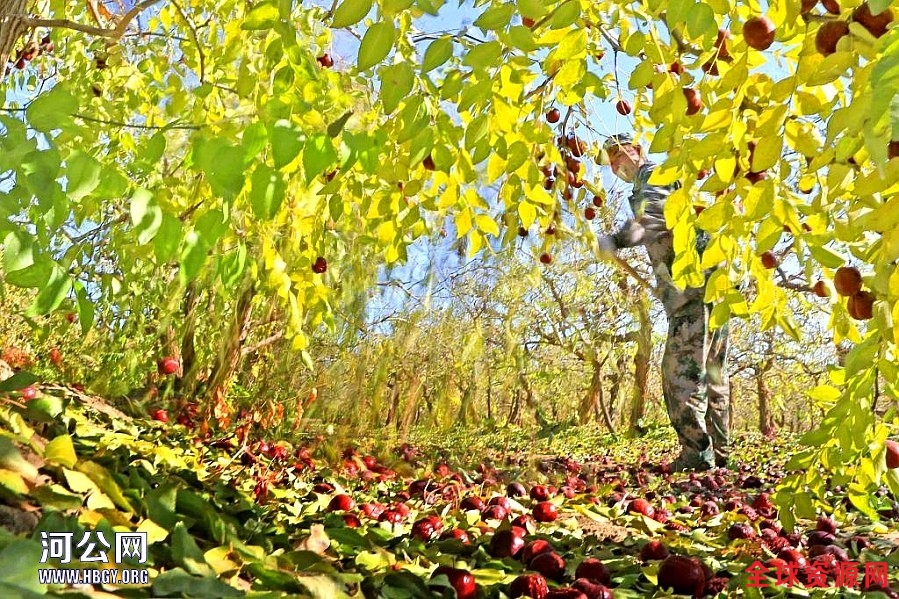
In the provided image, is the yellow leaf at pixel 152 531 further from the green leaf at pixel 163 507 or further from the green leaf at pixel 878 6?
the green leaf at pixel 878 6

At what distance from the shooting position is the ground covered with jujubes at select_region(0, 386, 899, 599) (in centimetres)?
79

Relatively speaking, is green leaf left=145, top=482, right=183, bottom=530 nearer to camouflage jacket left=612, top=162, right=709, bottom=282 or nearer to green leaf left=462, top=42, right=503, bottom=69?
green leaf left=462, top=42, right=503, bottom=69

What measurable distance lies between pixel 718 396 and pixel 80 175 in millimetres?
3634

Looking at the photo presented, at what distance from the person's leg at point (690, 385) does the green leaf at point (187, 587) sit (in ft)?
9.69

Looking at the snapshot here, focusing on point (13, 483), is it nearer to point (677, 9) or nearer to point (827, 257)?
point (677, 9)

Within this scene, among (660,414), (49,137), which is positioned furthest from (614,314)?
(49,137)

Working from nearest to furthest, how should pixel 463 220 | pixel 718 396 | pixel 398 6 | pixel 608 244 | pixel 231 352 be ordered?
pixel 398 6, pixel 463 220, pixel 231 352, pixel 718 396, pixel 608 244

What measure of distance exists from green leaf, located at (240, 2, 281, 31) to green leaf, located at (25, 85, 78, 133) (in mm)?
240

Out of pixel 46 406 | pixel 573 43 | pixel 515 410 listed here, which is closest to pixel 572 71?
pixel 573 43

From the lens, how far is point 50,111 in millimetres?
707

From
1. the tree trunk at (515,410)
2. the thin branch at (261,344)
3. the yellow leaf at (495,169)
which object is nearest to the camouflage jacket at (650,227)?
the tree trunk at (515,410)

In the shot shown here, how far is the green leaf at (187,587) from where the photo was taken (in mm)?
666

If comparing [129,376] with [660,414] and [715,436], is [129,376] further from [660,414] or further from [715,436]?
[660,414]

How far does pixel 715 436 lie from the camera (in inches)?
142
